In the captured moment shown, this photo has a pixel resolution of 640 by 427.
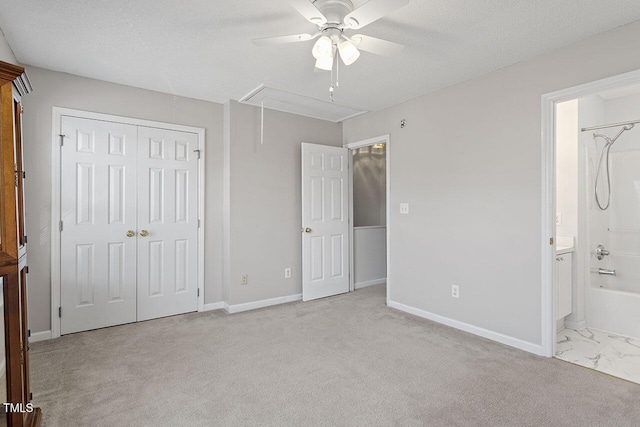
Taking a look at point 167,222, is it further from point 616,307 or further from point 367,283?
point 616,307

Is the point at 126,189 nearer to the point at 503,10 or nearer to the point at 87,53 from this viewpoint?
the point at 87,53

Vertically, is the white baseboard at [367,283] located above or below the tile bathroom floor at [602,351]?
above

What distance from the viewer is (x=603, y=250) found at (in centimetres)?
355

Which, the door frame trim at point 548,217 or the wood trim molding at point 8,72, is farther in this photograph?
the door frame trim at point 548,217

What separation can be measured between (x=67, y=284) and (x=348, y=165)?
3.40m

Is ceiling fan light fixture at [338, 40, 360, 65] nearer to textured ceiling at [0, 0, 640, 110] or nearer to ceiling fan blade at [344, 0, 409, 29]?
ceiling fan blade at [344, 0, 409, 29]

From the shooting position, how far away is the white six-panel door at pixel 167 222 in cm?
343

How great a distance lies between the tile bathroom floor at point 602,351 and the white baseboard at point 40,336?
4282 mm

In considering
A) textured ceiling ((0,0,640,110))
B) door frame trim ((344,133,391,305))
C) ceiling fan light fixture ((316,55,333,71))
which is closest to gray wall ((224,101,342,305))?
door frame trim ((344,133,391,305))

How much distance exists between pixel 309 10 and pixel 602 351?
11.0 feet

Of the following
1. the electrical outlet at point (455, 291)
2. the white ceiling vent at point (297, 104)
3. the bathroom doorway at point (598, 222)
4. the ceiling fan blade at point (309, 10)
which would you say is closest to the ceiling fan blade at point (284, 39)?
the ceiling fan blade at point (309, 10)

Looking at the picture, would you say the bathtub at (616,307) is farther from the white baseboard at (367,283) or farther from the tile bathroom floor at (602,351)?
the white baseboard at (367,283)

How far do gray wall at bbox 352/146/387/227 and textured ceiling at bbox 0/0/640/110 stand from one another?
7.22 ft

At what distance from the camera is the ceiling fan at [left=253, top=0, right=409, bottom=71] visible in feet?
5.63
